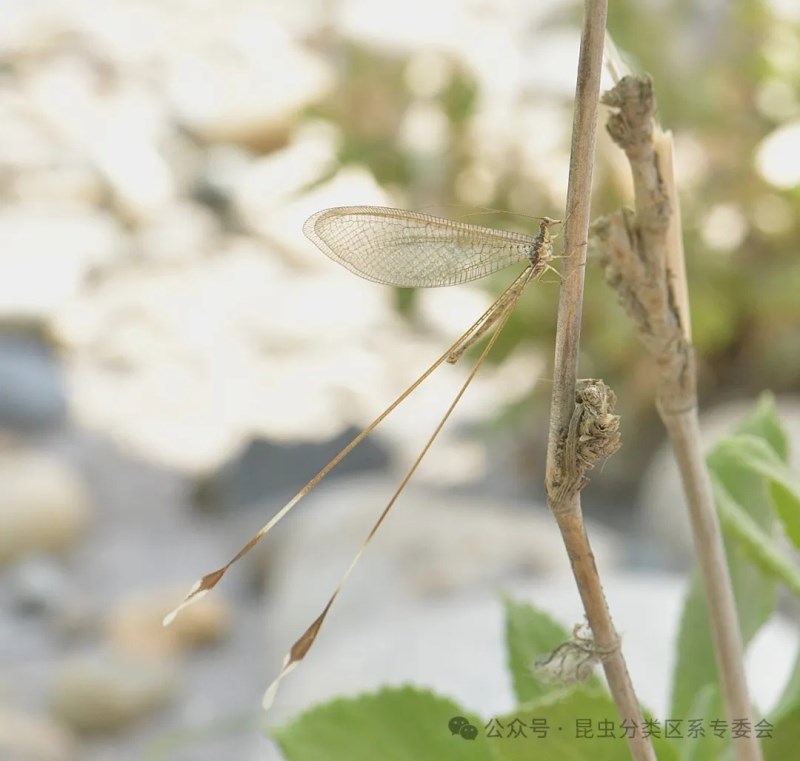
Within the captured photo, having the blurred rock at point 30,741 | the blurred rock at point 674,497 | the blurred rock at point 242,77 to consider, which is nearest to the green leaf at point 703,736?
the blurred rock at point 674,497

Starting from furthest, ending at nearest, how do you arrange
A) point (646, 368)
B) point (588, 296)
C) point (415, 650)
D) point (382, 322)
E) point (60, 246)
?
point (60, 246), point (382, 322), point (646, 368), point (588, 296), point (415, 650)

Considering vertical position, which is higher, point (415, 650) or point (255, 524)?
point (255, 524)

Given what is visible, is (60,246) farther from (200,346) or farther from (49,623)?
(49,623)

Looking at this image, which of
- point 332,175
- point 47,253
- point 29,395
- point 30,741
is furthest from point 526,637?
point 47,253

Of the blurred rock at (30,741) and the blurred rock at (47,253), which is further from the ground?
the blurred rock at (47,253)

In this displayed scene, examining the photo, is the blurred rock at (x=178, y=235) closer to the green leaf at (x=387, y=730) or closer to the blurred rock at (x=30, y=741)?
the blurred rock at (x=30, y=741)

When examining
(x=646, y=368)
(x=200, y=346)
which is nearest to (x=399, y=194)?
(x=646, y=368)
